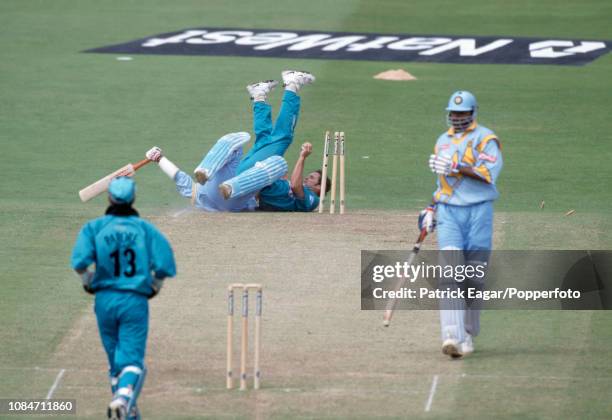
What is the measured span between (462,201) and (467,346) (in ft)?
3.78

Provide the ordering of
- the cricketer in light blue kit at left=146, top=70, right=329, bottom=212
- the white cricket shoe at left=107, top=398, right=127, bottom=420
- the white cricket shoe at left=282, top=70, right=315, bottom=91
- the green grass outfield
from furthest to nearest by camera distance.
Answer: the white cricket shoe at left=282, top=70, right=315, bottom=91
the cricketer in light blue kit at left=146, top=70, right=329, bottom=212
the green grass outfield
the white cricket shoe at left=107, top=398, right=127, bottom=420

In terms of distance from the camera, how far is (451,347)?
9750mm

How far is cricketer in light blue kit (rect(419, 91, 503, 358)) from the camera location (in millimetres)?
9781

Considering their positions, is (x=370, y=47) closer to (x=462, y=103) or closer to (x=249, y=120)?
(x=249, y=120)

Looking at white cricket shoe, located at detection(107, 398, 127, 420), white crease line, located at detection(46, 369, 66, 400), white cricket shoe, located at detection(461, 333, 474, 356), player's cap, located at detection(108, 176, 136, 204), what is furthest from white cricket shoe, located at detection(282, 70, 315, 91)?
white cricket shoe, located at detection(107, 398, 127, 420)

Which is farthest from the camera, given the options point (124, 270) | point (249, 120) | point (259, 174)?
point (249, 120)

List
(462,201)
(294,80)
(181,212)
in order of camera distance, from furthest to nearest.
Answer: (294,80)
(181,212)
(462,201)

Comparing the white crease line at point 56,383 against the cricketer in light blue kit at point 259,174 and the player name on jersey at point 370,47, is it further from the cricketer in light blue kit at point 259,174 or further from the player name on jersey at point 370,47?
the player name on jersey at point 370,47

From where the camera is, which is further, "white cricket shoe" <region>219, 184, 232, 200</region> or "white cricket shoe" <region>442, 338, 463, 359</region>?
"white cricket shoe" <region>219, 184, 232, 200</region>

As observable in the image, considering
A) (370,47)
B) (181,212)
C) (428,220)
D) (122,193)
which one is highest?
(122,193)

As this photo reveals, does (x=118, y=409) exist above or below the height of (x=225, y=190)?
above

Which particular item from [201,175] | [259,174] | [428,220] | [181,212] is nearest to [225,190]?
[201,175]

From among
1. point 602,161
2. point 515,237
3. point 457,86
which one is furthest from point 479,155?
point 457,86

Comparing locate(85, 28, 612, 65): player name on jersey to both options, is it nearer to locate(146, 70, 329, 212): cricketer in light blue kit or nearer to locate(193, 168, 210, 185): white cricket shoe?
locate(146, 70, 329, 212): cricketer in light blue kit
